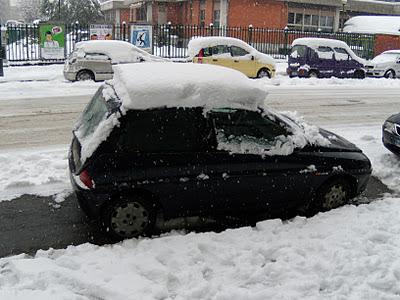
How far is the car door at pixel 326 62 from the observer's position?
21.6 meters

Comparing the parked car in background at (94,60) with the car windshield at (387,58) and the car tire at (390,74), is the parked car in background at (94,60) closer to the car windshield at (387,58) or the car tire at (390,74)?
the car windshield at (387,58)

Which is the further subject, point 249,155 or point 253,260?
point 249,155

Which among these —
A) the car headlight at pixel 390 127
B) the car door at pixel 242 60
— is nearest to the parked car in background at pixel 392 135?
the car headlight at pixel 390 127

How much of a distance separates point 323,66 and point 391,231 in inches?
686

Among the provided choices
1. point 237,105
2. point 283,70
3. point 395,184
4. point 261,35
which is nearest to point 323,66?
point 283,70

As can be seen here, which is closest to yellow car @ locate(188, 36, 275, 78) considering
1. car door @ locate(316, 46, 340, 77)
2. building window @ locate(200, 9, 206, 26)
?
car door @ locate(316, 46, 340, 77)

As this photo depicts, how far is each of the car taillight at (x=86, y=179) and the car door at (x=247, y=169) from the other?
3.71 feet

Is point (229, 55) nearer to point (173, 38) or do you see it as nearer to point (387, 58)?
point (173, 38)

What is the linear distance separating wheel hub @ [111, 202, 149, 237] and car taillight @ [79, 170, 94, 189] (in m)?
0.36

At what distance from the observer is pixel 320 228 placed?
17.3ft

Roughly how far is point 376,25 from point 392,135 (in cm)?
3261

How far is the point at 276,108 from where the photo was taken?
1351 cm

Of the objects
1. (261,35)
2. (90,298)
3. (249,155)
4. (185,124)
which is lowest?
(90,298)

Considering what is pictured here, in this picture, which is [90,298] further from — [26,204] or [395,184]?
[395,184]
